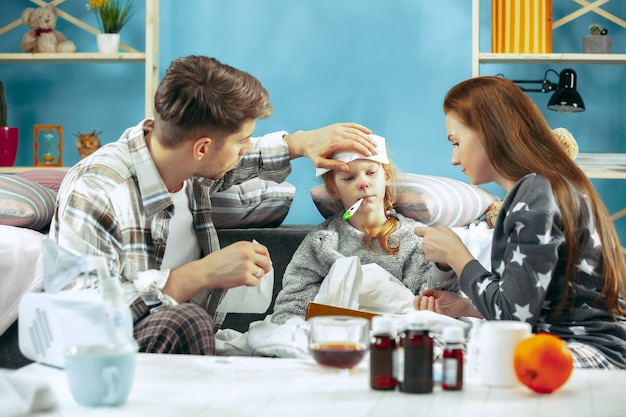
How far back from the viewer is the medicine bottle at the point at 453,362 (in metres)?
1.15

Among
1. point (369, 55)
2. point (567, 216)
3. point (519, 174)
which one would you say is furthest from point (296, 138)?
point (369, 55)

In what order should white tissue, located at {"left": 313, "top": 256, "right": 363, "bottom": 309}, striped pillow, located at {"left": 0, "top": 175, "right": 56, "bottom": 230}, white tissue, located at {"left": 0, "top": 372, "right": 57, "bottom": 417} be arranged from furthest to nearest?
striped pillow, located at {"left": 0, "top": 175, "right": 56, "bottom": 230} < white tissue, located at {"left": 313, "top": 256, "right": 363, "bottom": 309} < white tissue, located at {"left": 0, "top": 372, "right": 57, "bottom": 417}

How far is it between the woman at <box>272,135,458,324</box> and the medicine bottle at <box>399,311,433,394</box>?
1.03 m

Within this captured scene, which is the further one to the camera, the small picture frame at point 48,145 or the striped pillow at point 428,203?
the small picture frame at point 48,145

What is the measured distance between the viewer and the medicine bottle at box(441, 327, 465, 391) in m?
1.15

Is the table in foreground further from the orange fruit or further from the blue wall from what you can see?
the blue wall

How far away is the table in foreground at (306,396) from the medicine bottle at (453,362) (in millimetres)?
13

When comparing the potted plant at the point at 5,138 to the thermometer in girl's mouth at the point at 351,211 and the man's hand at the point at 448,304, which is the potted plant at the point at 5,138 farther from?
the man's hand at the point at 448,304

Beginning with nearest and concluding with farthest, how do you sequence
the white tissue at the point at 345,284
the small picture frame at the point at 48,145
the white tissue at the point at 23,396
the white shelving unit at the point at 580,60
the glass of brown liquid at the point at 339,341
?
the white tissue at the point at 23,396 → the glass of brown liquid at the point at 339,341 → the white tissue at the point at 345,284 → the white shelving unit at the point at 580,60 → the small picture frame at the point at 48,145

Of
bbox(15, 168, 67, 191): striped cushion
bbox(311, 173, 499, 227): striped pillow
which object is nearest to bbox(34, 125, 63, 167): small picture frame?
bbox(15, 168, 67, 191): striped cushion

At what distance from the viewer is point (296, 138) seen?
7.15ft

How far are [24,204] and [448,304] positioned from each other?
106 centimetres

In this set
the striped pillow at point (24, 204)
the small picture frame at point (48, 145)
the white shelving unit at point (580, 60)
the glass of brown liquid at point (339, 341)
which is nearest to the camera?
the glass of brown liquid at point (339, 341)

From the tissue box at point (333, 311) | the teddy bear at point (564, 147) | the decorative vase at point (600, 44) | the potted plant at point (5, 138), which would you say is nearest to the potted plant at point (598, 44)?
the decorative vase at point (600, 44)
